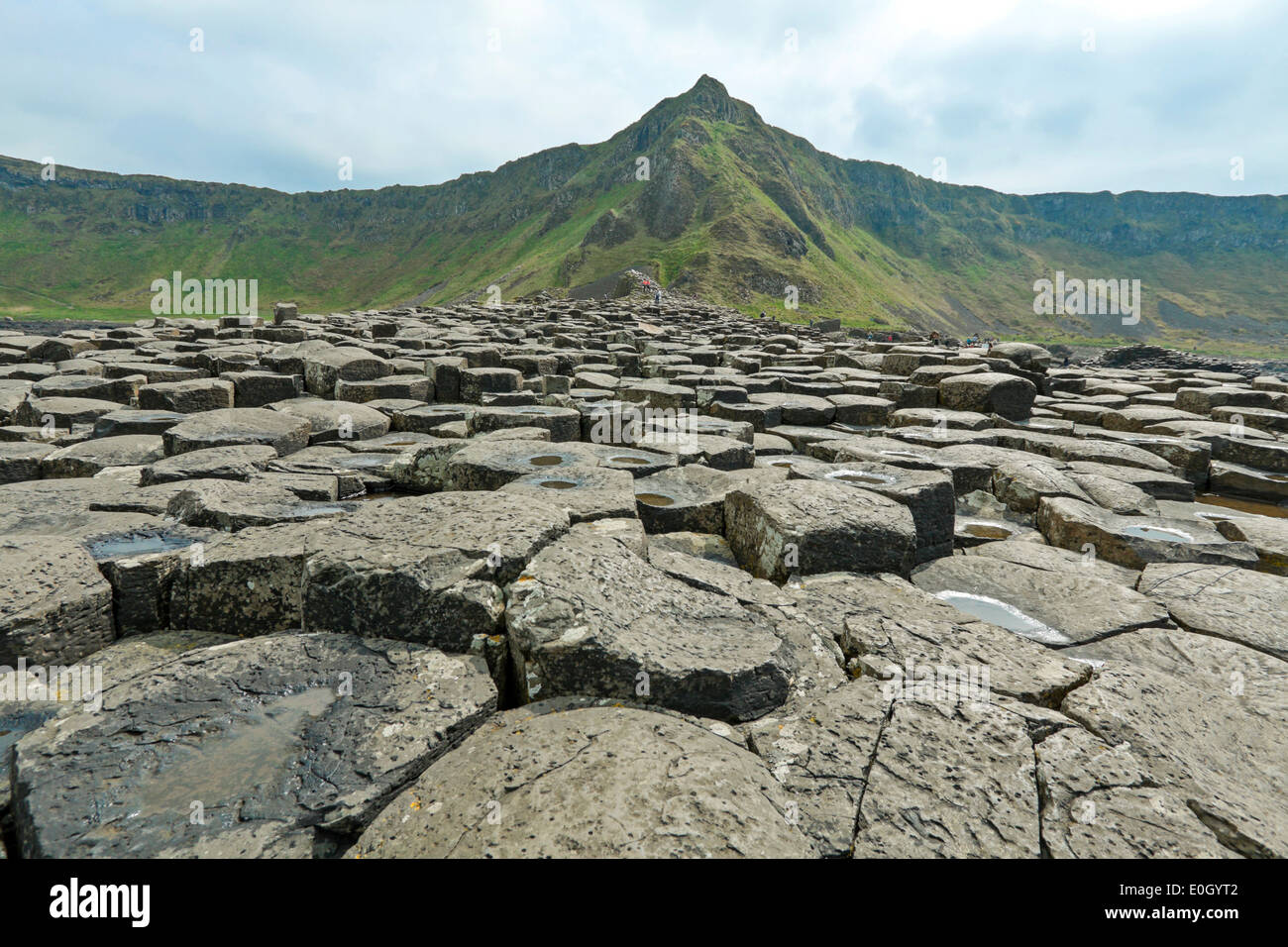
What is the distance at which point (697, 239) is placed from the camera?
60.3 m

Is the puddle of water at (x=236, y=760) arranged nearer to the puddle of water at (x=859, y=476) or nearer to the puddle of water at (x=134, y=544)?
the puddle of water at (x=134, y=544)

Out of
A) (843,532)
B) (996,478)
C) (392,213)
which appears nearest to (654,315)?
(996,478)

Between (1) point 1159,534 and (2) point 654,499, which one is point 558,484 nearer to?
(2) point 654,499

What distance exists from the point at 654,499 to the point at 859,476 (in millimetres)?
1617

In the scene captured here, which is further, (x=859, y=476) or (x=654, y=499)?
Answer: (x=859, y=476)

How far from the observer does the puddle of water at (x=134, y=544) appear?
112 inches

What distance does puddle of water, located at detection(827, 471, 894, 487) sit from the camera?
14.1 ft

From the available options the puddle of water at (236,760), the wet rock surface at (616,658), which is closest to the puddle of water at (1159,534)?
the wet rock surface at (616,658)

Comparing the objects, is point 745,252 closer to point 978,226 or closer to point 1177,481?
point 1177,481

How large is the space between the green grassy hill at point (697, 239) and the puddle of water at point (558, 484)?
48.6m

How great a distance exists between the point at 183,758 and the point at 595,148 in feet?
447

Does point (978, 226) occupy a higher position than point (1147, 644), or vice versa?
point (978, 226)

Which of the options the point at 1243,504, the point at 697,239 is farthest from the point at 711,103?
the point at 1243,504

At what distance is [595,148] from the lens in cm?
12044
